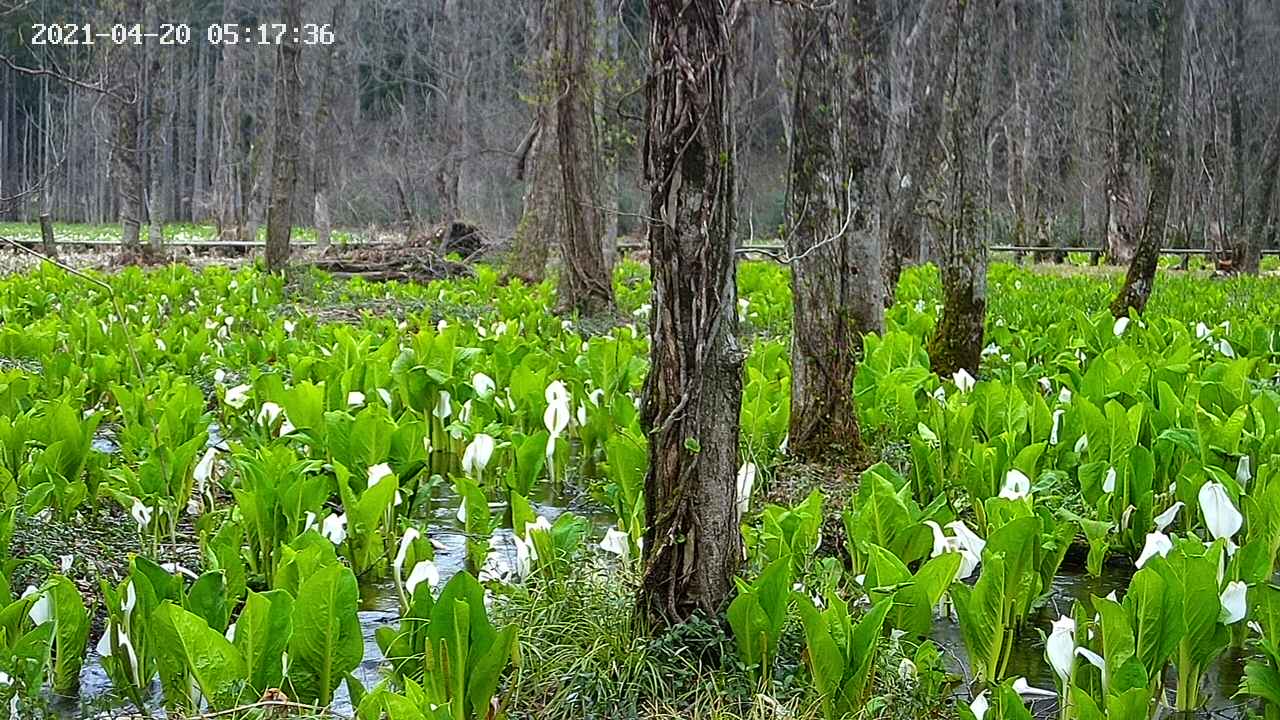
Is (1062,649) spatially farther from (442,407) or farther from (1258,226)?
(1258,226)

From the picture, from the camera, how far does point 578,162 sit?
11031mm

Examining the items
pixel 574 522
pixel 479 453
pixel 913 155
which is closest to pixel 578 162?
pixel 913 155

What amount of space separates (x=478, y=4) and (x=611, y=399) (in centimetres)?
2494

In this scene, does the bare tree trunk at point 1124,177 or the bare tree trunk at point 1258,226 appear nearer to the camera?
the bare tree trunk at point 1258,226

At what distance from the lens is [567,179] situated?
11.0 meters

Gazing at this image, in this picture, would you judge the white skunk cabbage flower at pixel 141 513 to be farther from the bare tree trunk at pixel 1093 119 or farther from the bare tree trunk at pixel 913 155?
the bare tree trunk at pixel 1093 119

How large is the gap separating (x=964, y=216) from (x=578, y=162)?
13.4ft

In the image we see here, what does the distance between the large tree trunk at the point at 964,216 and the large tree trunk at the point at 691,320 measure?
15.6 feet

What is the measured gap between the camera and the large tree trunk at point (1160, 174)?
10.6 m

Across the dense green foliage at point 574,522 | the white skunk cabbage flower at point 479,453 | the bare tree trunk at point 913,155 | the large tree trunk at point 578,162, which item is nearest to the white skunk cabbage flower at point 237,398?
the dense green foliage at point 574,522

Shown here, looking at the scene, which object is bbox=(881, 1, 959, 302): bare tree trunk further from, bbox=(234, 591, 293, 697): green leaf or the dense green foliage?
bbox=(234, 591, 293, 697): green leaf

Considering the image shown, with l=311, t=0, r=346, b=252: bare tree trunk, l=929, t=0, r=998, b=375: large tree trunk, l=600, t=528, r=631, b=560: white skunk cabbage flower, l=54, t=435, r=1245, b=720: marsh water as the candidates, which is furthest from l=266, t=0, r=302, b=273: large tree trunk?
l=600, t=528, r=631, b=560: white skunk cabbage flower

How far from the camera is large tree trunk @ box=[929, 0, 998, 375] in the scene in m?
7.75

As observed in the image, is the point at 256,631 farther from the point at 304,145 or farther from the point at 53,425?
the point at 304,145
